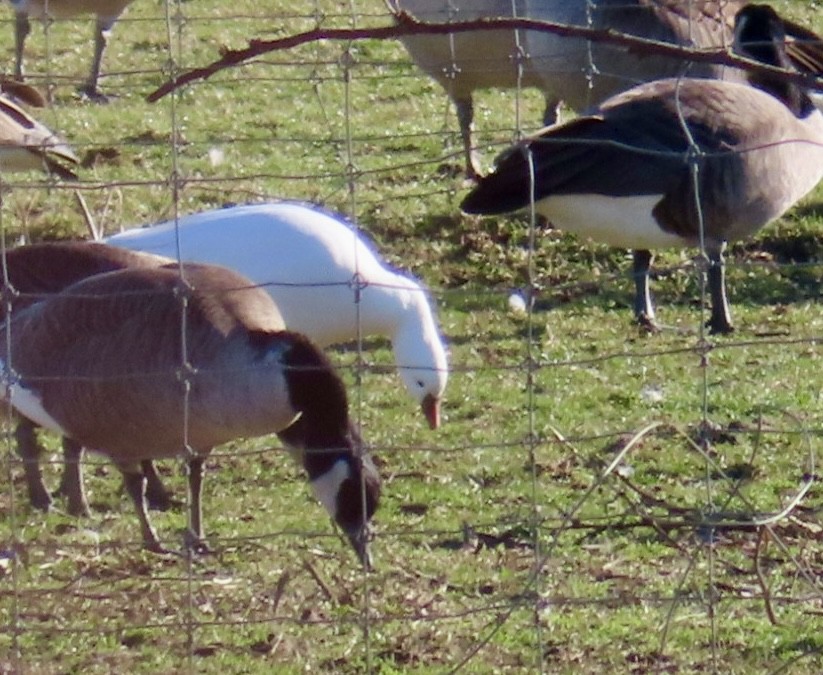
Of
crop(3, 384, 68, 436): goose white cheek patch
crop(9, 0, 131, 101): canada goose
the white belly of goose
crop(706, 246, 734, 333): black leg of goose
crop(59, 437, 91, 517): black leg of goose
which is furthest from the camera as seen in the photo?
crop(9, 0, 131, 101): canada goose

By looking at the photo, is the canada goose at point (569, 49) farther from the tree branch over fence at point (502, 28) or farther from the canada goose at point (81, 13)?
the tree branch over fence at point (502, 28)

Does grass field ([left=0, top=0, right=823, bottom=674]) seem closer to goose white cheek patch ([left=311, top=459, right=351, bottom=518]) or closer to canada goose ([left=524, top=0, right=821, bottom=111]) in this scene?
goose white cheek patch ([left=311, top=459, right=351, bottom=518])

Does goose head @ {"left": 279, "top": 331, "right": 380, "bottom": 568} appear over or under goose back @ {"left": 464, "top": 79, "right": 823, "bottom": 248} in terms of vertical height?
under

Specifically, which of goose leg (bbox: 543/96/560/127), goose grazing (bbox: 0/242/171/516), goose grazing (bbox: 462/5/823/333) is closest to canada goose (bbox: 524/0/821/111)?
goose leg (bbox: 543/96/560/127)

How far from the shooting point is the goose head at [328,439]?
14.9 feet

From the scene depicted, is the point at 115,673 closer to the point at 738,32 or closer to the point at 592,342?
the point at 592,342

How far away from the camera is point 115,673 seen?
394cm

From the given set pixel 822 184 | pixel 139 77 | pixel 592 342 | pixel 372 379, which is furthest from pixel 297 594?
pixel 139 77

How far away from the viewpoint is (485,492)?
17.3 feet

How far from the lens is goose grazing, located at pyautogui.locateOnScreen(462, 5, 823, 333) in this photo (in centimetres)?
619

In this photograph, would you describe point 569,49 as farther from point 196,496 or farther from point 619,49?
point 196,496

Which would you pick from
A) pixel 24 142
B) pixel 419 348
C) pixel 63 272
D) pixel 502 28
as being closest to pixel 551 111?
pixel 24 142

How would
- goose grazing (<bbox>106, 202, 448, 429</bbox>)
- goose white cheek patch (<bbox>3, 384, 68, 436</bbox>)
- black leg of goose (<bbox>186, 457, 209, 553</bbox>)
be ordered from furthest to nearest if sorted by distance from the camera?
goose grazing (<bbox>106, 202, 448, 429</bbox>) < black leg of goose (<bbox>186, 457, 209, 553</bbox>) < goose white cheek patch (<bbox>3, 384, 68, 436</bbox>)

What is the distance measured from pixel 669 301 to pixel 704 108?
3.58 ft
